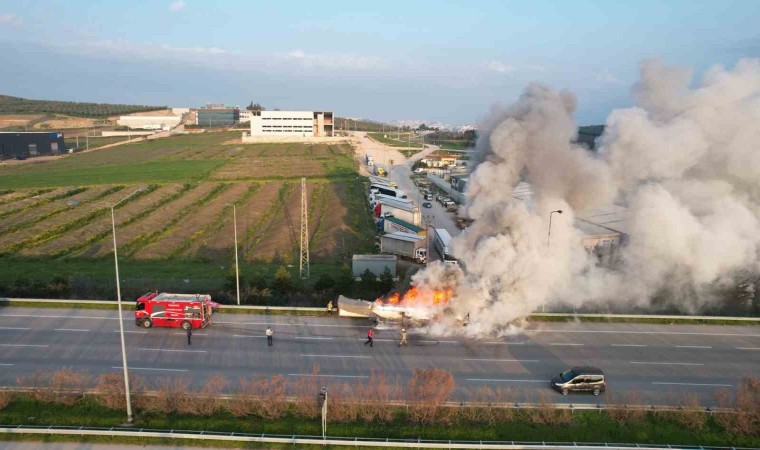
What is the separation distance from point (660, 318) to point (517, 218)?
31.0 feet

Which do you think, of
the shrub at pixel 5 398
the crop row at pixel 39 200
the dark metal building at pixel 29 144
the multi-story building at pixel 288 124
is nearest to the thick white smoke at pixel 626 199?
the shrub at pixel 5 398

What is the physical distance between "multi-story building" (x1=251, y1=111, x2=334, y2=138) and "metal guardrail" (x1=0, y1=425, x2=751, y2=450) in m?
124

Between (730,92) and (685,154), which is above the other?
(730,92)

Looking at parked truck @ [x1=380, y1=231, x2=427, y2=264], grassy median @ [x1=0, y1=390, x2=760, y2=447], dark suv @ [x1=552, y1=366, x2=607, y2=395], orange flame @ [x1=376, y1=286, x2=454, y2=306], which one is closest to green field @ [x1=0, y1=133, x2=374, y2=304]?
parked truck @ [x1=380, y1=231, x2=427, y2=264]

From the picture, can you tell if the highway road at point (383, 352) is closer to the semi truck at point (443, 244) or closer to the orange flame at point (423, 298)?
the orange flame at point (423, 298)

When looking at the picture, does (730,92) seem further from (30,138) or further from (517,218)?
(30,138)

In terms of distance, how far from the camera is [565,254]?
86.2 ft

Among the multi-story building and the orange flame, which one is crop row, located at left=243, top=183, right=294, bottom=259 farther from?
the multi-story building

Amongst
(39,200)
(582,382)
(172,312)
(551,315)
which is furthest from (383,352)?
(39,200)

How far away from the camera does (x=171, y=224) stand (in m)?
45.6

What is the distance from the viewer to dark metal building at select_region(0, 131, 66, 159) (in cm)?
9633

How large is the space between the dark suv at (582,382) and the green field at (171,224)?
13.7 metres

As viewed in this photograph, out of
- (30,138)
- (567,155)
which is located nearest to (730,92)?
(567,155)

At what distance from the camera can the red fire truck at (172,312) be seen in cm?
2348
